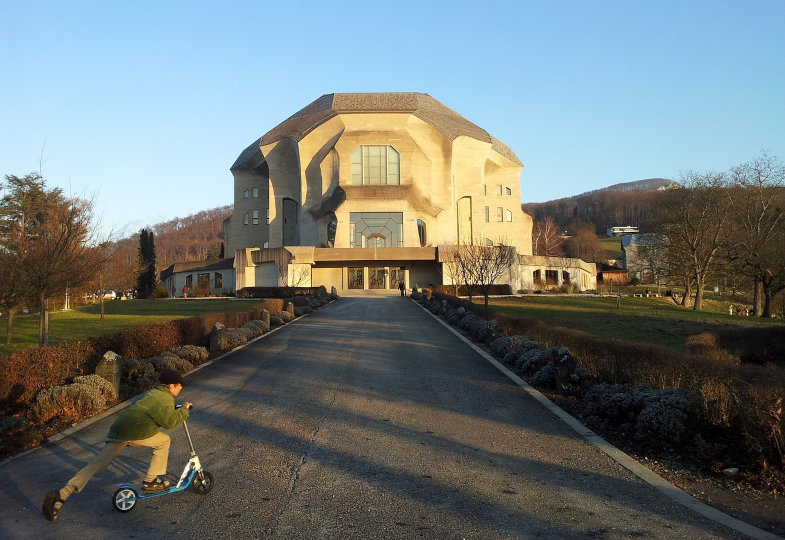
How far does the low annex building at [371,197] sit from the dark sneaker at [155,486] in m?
49.1

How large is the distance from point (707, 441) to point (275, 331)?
15.4 meters

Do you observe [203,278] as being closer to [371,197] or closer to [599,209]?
[371,197]

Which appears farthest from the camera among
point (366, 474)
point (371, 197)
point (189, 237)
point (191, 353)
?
point (189, 237)

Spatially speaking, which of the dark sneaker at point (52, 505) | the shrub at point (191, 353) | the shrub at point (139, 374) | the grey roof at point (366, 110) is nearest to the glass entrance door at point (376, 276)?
the grey roof at point (366, 110)

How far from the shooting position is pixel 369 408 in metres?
8.88

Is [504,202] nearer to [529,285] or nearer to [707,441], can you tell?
[529,285]

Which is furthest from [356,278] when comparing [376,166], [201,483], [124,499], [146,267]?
[124,499]

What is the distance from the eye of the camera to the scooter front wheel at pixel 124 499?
508 cm

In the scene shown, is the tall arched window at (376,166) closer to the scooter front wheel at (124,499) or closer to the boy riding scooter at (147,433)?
the boy riding scooter at (147,433)

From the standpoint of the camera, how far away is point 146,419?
529 cm

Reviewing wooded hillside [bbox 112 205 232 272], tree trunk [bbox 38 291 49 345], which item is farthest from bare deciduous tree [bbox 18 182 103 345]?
wooded hillside [bbox 112 205 232 272]

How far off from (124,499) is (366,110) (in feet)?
193

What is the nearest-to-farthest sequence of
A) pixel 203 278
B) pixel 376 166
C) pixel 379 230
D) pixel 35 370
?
pixel 35 370
pixel 379 230
pixel 376 166
pixel 203 278

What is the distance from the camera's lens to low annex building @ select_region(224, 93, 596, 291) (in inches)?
2238
